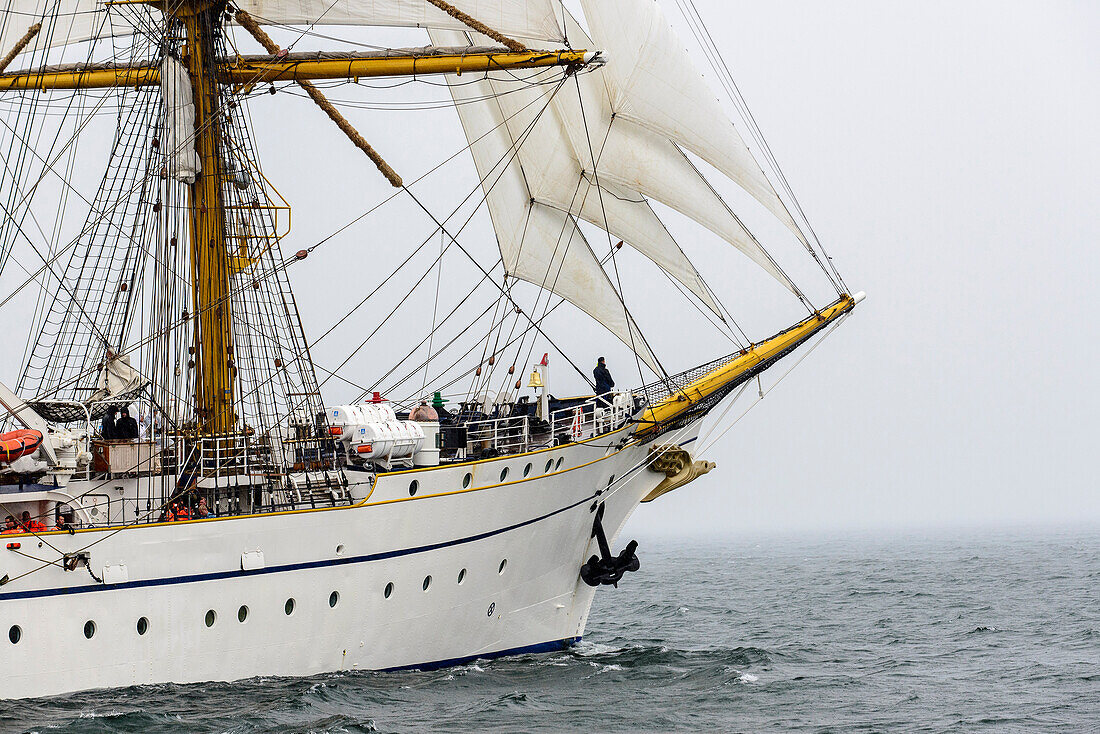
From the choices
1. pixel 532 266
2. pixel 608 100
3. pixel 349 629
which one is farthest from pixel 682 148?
pixel 349 629

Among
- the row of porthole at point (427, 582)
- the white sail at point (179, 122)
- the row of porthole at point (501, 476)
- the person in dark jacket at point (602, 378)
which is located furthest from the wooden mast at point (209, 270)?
the person in dark jacket at point (602, 378)

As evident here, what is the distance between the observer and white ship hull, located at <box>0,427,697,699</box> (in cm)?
1595

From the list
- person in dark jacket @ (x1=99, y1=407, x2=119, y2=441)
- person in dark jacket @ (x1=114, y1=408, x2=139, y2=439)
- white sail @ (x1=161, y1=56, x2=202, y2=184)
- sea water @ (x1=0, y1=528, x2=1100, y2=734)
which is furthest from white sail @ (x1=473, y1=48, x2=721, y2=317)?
person in dark jacket @ (x1=99, y1=407, x2=119, y2=441)

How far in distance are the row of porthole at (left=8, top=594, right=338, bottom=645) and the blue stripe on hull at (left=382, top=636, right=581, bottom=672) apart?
180 cm

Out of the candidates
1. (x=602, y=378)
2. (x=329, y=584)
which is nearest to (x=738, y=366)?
(x=602, y=378)

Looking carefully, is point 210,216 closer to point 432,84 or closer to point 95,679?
point 432,84

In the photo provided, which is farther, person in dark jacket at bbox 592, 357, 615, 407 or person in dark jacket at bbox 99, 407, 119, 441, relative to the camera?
person in dark jacket at bbox 592, 357, 615, 407

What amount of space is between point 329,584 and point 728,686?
20.7 feet

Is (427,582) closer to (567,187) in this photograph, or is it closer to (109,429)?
(109,429)

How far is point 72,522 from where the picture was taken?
17.3m

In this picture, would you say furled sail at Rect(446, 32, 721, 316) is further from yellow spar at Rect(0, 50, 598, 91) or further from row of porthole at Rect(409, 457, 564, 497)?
row of porthole at Rect(409, 457, 564, 497)

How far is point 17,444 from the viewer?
1609 cm

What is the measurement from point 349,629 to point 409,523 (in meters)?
1.86

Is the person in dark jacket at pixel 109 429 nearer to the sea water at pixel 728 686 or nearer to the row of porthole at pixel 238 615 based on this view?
the row of porthole at pixel 238 615
